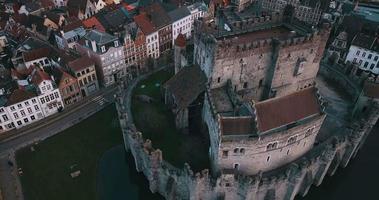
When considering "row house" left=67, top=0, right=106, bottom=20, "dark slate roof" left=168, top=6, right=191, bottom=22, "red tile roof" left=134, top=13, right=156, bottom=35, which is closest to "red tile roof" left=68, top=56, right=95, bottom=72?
"red tile roof" left=134, top=13, right=156, bottom=35

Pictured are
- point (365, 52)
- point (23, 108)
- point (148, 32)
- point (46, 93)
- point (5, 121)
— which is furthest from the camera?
point (148, 32)

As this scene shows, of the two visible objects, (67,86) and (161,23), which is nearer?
(67,86)

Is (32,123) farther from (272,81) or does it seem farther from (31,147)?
(272,81)

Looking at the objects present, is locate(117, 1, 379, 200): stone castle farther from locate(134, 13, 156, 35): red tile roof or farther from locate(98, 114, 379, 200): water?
locate(134, 13, 156, 35): red tile roof

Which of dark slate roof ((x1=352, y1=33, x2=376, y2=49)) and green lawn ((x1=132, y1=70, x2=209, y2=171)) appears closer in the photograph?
green lawn ((x1=132, y1=70, x2=209, y2=171))

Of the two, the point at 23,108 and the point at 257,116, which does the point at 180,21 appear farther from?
the point at 257,116

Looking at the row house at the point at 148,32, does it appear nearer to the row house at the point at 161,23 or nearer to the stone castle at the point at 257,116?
the row house at the point at 161,23

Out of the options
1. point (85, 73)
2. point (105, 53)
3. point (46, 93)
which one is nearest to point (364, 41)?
point (105, 53)

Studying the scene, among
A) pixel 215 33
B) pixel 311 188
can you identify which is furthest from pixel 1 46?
pixel 311 188
